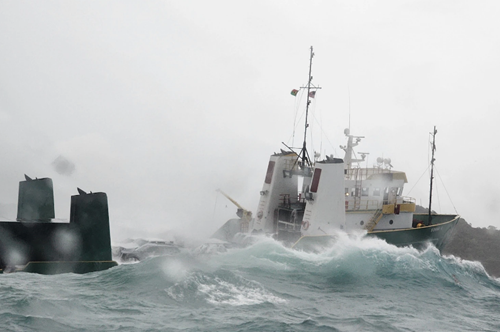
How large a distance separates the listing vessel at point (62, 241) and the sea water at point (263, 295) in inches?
42.0

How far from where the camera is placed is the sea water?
11.1 m

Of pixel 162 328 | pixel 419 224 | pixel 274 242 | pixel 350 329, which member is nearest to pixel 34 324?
pixel 162 328

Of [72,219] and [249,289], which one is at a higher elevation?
[72,219]

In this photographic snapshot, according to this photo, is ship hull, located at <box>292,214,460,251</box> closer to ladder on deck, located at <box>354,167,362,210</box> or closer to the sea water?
the sea water

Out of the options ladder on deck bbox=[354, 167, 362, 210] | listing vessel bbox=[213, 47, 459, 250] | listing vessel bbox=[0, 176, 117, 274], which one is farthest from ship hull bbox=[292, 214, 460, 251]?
listing vessel bbox=[0, 176, 117, 274]

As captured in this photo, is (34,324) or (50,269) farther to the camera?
(50,269)

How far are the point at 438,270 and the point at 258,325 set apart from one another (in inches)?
474

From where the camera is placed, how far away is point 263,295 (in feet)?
46.1

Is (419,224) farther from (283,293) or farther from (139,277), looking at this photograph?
(139,277)

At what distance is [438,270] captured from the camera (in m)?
20.2

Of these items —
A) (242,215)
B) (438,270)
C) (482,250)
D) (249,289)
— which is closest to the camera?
(249,289)

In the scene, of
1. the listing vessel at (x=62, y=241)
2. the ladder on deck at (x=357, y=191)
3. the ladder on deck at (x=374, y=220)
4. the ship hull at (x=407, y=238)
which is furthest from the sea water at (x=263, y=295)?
the ladder on deck at (x=357, y=191)

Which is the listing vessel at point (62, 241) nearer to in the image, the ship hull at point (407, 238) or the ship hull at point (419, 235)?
the ship hull at point (407, 238)

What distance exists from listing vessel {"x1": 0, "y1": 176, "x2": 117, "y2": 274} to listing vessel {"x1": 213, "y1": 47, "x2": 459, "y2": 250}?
30.4ft
